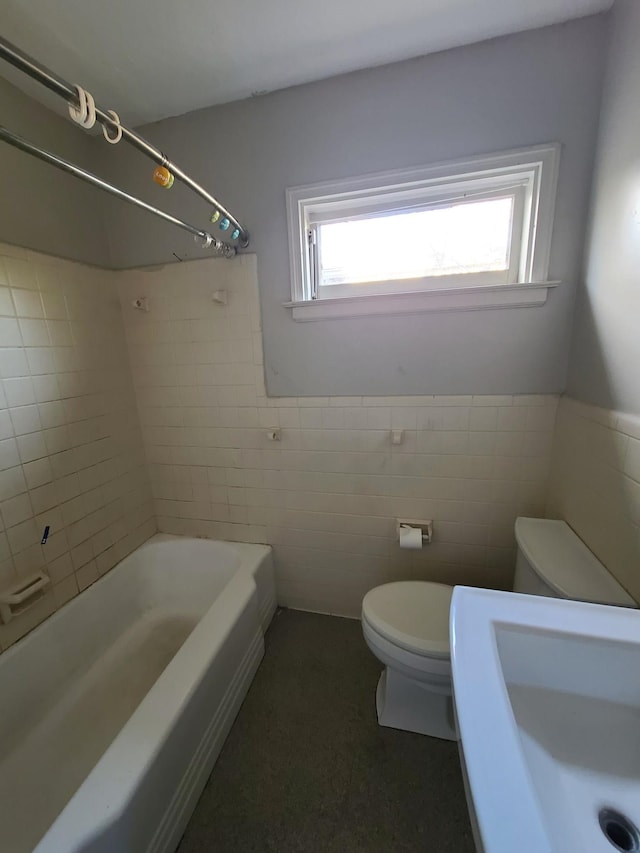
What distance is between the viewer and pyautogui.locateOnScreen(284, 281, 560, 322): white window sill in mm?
1266

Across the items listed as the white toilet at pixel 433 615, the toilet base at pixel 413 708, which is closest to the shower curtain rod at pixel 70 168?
the white toilet at pixel 433 615

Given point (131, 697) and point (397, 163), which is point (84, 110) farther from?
point (131, 697)

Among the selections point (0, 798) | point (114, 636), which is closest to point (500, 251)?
point (114, 636)

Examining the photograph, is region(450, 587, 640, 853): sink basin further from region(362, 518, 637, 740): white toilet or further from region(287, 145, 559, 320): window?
region(287, 145, 559, 320): window

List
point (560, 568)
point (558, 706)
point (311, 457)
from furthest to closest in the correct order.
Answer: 1. point (311, 457)
2. point (560, 568)
3. point (558, 706)

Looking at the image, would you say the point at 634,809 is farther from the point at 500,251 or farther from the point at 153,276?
the point at 153,276

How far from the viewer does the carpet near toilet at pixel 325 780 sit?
3.25 ft

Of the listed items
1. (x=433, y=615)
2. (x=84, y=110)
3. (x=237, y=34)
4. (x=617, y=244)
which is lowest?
(x=433, y=615)

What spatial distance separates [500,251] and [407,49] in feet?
2.47


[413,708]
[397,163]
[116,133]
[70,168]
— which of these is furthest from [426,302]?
[413,708]

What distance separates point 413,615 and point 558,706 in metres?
0.62

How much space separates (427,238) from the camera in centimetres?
142

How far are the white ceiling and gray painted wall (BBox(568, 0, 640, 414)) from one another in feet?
0.83

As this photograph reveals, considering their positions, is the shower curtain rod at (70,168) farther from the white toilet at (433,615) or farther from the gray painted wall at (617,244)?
the white toilet at (433,615)
